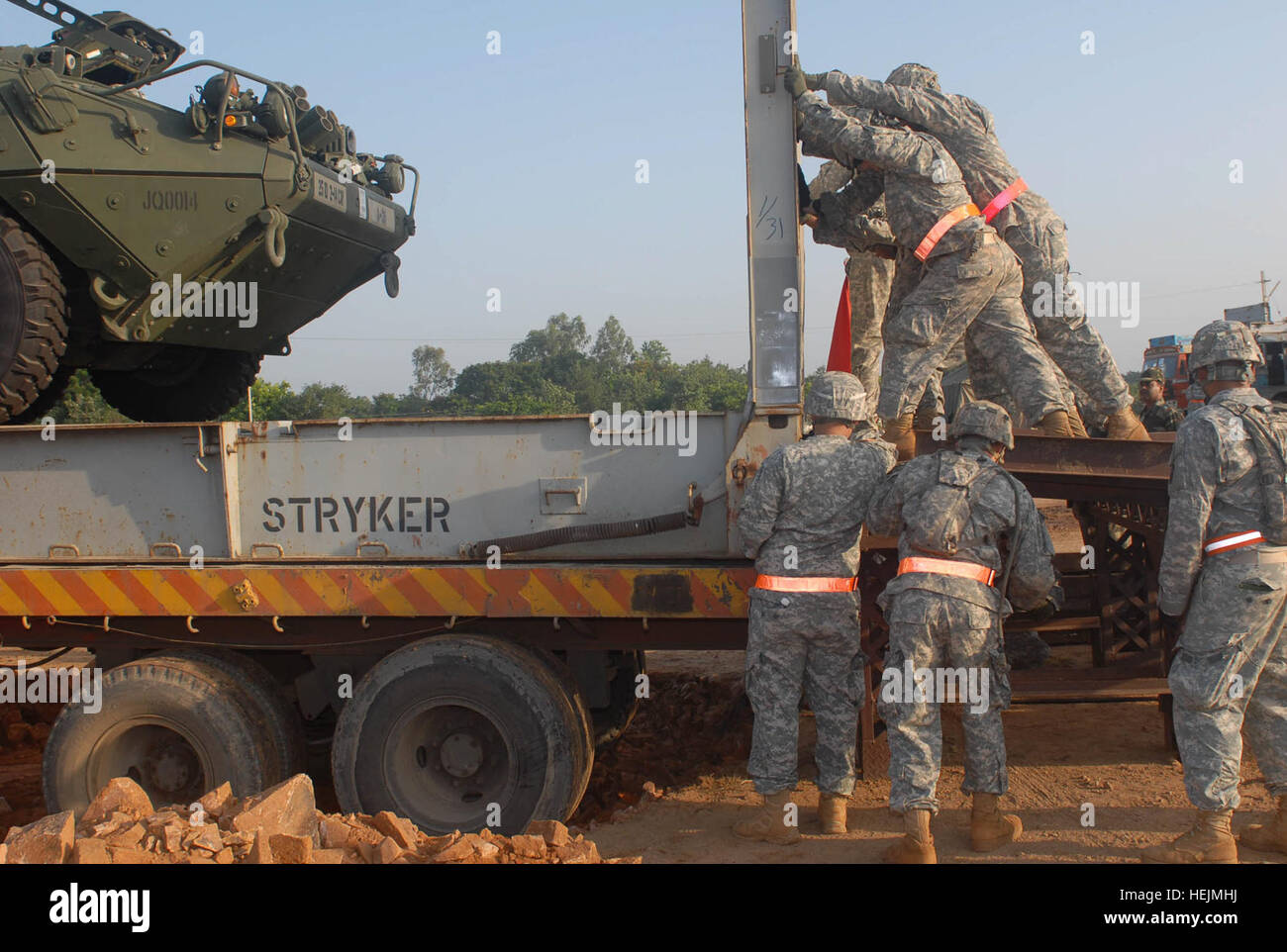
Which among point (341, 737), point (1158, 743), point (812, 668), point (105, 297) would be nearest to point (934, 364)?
point (812, 668)

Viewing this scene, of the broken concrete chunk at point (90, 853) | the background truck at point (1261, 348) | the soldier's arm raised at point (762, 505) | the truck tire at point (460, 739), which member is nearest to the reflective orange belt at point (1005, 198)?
the soldier's arm raised at point (762, 505)

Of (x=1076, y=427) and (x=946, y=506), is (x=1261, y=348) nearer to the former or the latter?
(x=1076, y=427)

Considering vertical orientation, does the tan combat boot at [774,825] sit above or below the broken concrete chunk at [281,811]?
below

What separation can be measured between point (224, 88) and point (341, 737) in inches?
132

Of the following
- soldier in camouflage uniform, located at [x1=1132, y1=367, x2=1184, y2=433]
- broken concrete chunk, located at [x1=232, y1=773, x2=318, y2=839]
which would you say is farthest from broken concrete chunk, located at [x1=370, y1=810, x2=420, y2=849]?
soldier in camouflage uniform, located at [x1=1132, y1=367, x2=1184, y2=433]

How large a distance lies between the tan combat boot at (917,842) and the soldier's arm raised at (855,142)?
111 inches

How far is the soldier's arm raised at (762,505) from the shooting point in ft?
13.4

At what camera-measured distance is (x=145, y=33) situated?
249 inches

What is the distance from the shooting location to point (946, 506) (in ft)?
12.9

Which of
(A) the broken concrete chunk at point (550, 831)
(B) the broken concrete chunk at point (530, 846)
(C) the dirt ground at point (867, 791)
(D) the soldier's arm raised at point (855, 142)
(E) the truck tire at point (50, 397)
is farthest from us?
(E) the truck tire at point (50, 397)

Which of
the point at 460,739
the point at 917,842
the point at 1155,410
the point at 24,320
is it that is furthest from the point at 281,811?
the point at 1155,410

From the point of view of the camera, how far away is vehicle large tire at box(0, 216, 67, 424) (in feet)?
16.1

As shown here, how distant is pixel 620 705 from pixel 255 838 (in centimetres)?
241

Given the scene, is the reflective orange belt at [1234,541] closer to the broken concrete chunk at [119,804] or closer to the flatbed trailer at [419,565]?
the flatbed trailer at [419,565]
